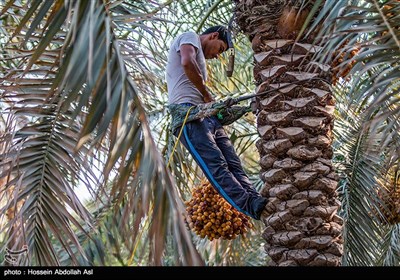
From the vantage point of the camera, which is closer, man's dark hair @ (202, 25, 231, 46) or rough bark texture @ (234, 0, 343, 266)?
rough bark texture @ (234, 0, 343, 266)

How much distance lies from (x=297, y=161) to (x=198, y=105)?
0.96 meters

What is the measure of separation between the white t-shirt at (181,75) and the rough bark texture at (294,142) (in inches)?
28.3

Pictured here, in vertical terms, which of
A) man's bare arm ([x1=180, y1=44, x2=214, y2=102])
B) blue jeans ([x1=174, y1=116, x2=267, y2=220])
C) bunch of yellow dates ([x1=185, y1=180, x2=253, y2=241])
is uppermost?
man's bare arm ([x1=180, y1=44, x2=214, y2=102])

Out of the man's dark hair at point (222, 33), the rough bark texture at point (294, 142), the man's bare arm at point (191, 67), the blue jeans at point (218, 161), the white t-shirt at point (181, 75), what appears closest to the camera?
the rough bark texture at point (294, 142)

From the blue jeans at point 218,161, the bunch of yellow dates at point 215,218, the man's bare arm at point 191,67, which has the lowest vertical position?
the bunch of yellow dates at point 215,218

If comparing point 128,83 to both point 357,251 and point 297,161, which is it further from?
point 357,251

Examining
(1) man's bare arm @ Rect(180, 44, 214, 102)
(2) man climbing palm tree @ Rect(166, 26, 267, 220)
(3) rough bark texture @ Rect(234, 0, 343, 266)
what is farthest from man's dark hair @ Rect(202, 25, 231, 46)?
(3) rough bark texture @ Rect(234, 0, 343, 266)

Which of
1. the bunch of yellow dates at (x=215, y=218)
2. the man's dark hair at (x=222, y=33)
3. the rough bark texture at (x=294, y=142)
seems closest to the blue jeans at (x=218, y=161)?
the bunch of yellow dates at (x=215, y=218)

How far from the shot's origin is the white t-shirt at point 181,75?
17.7 ft

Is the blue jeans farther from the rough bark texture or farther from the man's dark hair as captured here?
the man's dark hair

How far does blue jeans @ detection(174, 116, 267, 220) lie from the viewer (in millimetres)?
4840

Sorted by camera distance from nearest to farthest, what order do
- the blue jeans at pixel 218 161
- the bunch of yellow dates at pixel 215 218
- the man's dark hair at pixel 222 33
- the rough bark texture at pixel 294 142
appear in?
the rough bark texture at pixel 294 142, the blue jeans at pixel 218 161, the bunch of yellow dates at pixel 215 218, the man's dark hair at pixel 222 33

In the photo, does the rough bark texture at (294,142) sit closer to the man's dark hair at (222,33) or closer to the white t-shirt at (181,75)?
the white t-shirt at (181,75)

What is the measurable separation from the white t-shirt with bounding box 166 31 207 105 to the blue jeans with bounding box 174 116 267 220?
0.26m
